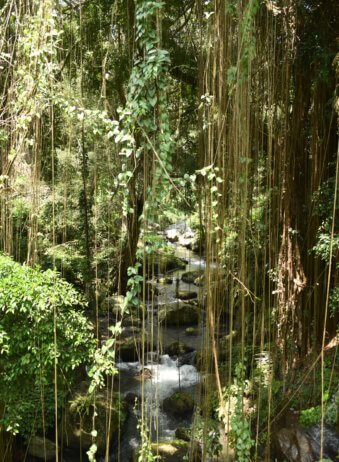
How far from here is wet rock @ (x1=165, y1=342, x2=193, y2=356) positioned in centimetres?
575

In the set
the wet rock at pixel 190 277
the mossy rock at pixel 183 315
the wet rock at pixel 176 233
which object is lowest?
the mossy rock at pixel 183 315

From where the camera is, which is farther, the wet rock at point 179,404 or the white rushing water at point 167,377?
the white rushing water at point 167,377

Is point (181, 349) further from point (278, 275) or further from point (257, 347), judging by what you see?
point (278, 275)

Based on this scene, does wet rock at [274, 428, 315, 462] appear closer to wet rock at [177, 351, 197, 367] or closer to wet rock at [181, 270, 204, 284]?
wet rock at [177, 351, 197, 367]

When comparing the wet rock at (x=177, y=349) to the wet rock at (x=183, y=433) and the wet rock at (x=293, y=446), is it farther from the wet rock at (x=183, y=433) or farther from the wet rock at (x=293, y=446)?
the wet rock at (x=293, y=446)

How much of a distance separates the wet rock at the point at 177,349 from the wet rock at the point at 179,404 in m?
1.08

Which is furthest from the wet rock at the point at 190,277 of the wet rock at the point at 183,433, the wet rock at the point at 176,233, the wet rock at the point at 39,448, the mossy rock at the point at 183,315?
the wet rock at the point at 39,448

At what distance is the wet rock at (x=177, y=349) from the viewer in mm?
5754

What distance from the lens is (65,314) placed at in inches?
130

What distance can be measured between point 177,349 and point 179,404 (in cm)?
125

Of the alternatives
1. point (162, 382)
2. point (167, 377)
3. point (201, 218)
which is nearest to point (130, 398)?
point (162, 382)

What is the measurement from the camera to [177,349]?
227 inches

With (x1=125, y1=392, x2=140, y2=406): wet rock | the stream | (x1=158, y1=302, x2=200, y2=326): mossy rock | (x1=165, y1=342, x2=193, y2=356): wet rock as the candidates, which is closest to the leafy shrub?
the stream

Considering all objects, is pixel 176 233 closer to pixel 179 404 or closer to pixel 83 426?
pixel 179 404
